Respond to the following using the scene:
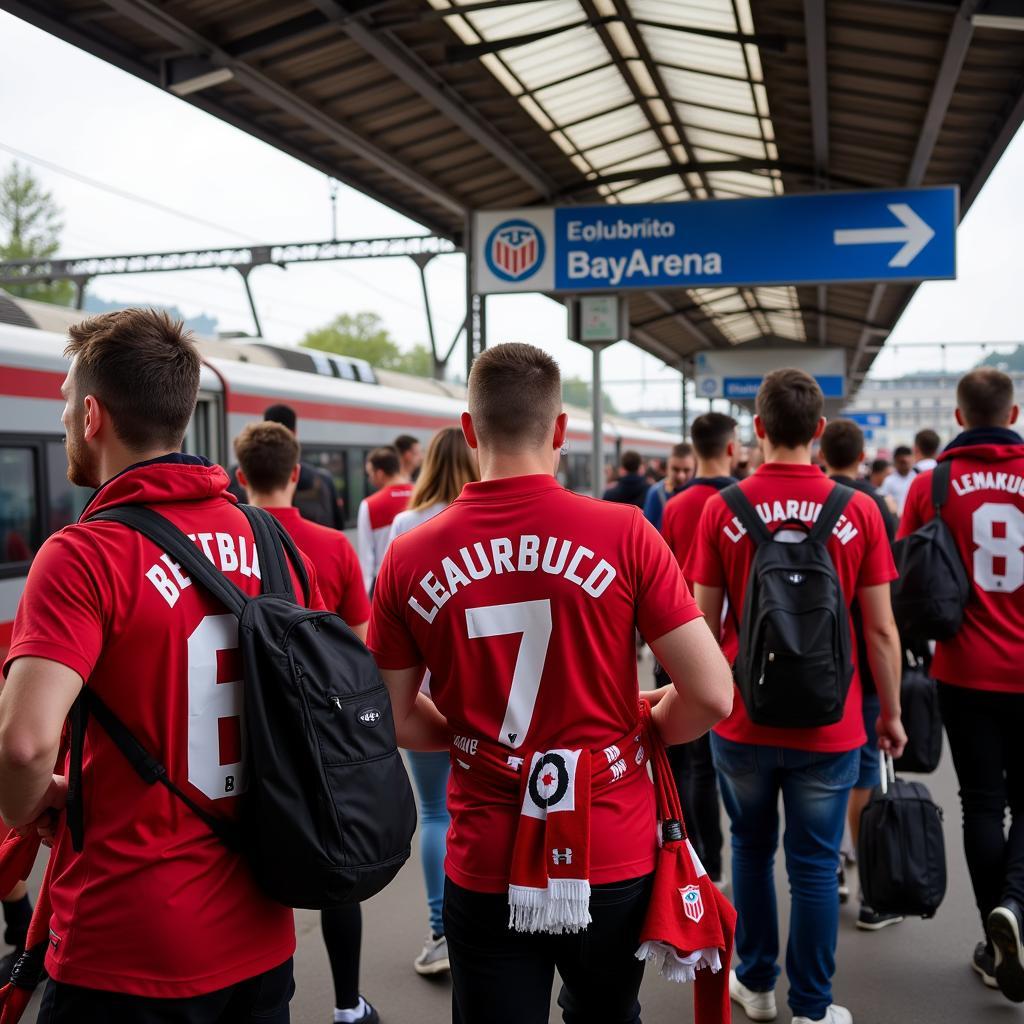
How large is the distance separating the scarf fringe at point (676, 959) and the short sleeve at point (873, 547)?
1567 millimetres

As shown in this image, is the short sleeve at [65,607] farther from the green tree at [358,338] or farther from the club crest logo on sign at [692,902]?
the green tree at [358,338]

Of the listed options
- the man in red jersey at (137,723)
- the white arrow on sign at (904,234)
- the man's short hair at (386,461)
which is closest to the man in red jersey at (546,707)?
the man in red jersey at (137,723)

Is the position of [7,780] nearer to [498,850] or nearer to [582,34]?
[498,850]

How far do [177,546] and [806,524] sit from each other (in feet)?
6.93

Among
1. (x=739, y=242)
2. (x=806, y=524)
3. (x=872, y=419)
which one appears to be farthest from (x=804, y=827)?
(x=872, y=419)

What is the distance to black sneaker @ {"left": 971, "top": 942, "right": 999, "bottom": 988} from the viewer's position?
3928 millimetres

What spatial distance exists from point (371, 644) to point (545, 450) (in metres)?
0.57

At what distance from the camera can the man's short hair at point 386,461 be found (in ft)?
22.1

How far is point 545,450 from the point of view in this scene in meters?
2.38

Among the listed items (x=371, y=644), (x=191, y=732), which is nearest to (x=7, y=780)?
(x=191, y=732)

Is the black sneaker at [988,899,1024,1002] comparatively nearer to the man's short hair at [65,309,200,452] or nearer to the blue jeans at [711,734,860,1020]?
the blue jeans at [711,734,860,1020]

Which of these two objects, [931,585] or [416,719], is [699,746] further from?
[416,719]

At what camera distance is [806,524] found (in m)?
3.40

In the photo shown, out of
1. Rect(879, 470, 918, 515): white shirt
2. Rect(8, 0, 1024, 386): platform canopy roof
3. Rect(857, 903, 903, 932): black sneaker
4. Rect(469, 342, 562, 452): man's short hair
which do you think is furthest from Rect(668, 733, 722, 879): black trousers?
Rect(879, 470, 918, 515): white shirt
